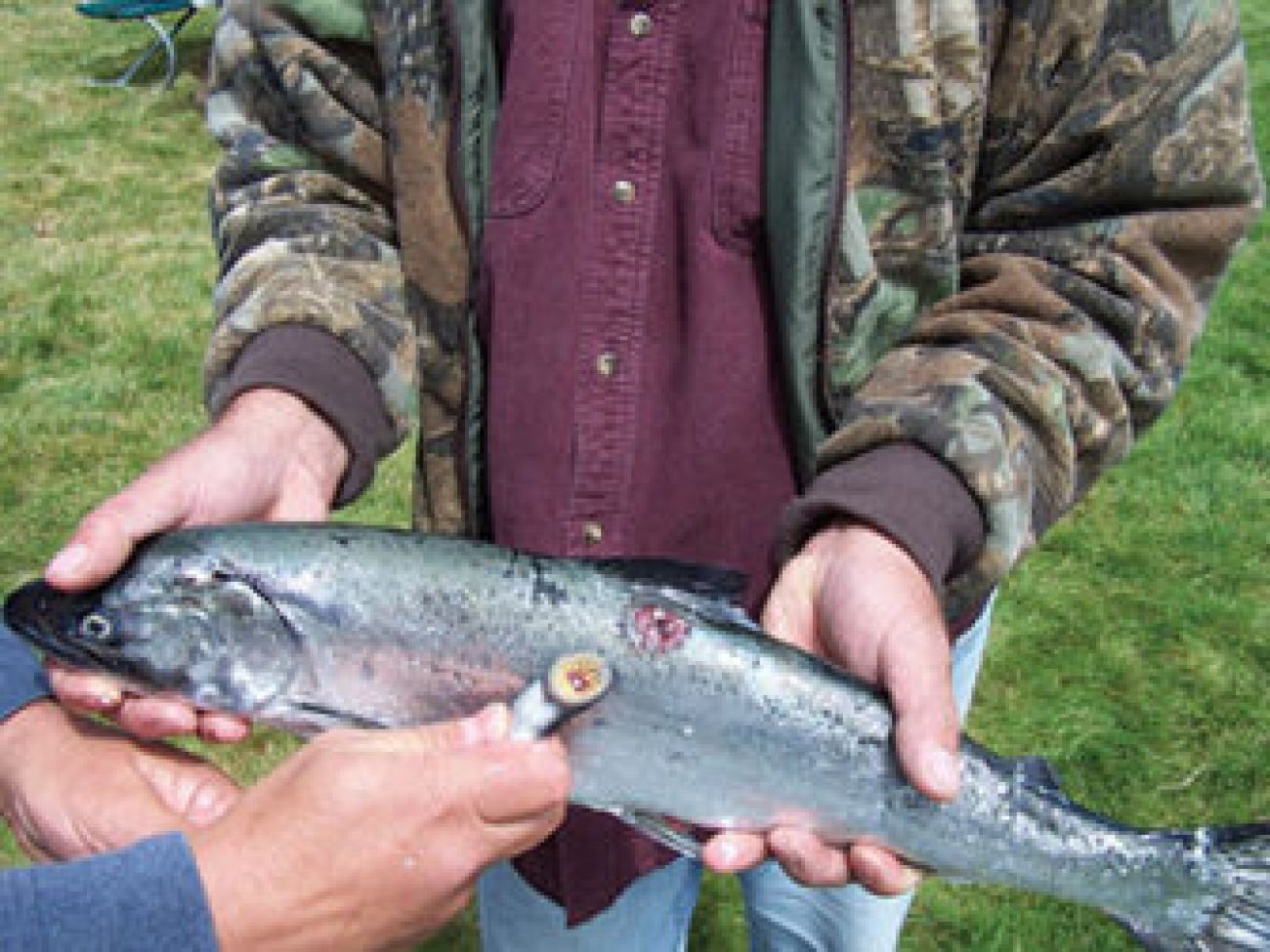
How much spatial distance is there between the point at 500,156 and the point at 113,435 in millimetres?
4552

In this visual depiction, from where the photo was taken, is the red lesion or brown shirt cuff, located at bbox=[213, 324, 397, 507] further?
brown shirt cuff, located at bbox=[213, 324, 397, 507]

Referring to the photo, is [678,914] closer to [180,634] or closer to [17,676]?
[180,634]

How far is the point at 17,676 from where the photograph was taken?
220cm

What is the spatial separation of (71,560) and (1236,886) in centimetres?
200

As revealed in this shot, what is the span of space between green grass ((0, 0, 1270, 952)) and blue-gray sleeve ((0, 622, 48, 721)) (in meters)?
2.05

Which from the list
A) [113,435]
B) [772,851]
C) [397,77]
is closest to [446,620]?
[772,851]

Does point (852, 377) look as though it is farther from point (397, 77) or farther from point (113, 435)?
point (113, 435)

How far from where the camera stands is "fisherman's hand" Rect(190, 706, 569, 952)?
166cm

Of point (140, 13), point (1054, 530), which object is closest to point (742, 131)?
point (1054, 530)

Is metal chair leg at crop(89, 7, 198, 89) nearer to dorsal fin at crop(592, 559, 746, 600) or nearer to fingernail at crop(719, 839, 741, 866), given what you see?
dorsal fin at crop(592, 559, 746, 600)

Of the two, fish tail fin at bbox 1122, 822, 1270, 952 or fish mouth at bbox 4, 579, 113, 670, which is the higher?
fish mouth at bbox 4, 579, 113, 670

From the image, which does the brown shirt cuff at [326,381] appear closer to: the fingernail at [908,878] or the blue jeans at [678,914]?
the blue jeans at [678,914]

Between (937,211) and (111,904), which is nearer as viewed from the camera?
(111,904)

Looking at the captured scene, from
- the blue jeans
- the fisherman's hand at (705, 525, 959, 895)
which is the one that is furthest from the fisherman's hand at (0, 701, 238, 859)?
the fisherman's hand at (705, 525, 959, 895)
